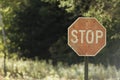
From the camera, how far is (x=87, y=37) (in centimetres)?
1145

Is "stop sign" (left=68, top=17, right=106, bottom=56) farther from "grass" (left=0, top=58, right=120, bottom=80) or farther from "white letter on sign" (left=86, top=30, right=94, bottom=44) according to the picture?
"grass" (left=0, top=58, right=120, bottom=80)

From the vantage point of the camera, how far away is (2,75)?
21.6 meters

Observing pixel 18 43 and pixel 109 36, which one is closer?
pixel 109 36

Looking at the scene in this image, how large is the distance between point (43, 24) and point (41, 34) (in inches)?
32.0

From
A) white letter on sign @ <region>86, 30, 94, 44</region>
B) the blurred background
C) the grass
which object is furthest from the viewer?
the blurred background

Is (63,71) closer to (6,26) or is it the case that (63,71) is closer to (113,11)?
(113,11)

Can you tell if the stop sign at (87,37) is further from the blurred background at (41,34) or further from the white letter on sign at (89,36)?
the blurred background at (41,34)

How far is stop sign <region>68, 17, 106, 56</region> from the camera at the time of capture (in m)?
11.5

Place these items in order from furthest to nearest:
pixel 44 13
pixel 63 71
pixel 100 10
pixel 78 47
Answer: pixel 44 13, pixel 100 10, pixel 63 71, pixel 78 47

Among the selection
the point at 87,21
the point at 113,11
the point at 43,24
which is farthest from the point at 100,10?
the point at 87,21

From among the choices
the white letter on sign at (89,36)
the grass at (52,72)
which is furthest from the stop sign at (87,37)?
the grass at (52,72)

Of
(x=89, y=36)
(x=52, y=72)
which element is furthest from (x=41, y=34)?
(x=89, y=36)

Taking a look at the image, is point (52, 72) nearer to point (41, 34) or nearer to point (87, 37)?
point (41, 34)

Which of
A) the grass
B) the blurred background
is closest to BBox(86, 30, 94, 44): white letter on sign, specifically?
the grass
